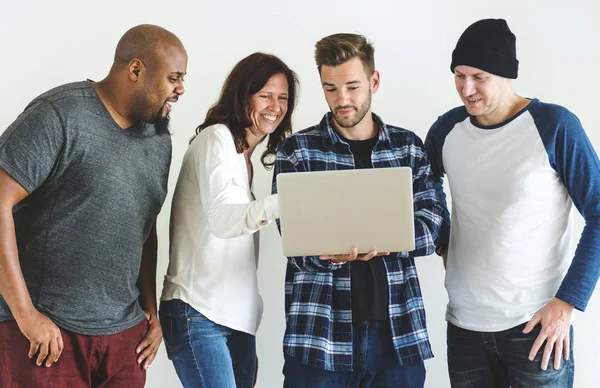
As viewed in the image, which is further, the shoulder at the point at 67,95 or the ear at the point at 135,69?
the ear at the point at 135,69

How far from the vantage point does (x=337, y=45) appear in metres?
2.07

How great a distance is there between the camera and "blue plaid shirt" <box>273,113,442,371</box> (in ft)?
6.48

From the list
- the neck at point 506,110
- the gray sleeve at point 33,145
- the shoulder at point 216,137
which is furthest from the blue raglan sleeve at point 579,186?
the gray sleeve at point 33,145

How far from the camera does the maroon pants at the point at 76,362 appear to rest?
178 cm

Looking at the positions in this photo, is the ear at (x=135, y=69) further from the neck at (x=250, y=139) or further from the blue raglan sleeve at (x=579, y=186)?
the blue raglan sleeve at (x=579, y=186)

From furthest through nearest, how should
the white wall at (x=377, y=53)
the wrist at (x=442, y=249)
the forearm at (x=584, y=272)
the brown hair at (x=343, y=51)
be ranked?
1. the white wall at (x=377, y=53)
2. the wrist at (x=442, y=249)
3. the brown hair at (x=343, y=51)
4. the forearm at (x=584, y=272)

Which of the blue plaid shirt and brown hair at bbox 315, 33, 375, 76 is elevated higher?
brown hair at bbox 315, 33, 375, 76

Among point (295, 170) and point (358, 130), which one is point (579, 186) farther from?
point (295, 170)

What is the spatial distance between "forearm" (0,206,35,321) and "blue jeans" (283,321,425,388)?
2.48 feet

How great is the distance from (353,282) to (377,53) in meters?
1.15

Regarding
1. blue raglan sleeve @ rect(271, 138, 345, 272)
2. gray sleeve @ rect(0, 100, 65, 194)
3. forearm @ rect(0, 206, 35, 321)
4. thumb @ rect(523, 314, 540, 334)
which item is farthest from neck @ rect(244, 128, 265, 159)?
thumb @ rect(523, 314, 540, 334)

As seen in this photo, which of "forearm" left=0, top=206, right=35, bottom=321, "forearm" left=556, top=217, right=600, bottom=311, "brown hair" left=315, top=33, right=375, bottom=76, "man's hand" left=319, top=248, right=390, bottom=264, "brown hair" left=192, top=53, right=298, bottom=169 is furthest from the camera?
"brown hair" left=192, top=53, right=298, bottom=169

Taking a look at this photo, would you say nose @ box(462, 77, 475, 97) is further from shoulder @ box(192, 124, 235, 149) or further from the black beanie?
shoulder @ box(192, 124, 235, 149)

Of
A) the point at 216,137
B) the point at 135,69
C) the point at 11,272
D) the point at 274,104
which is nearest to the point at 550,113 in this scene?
the point at 274,104
